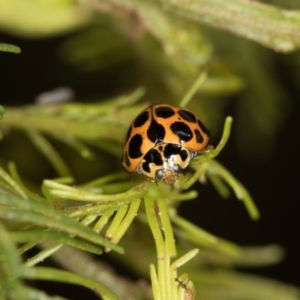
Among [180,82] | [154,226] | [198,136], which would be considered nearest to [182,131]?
[198,136]

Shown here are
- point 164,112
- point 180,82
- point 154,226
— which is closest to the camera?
point 154,226

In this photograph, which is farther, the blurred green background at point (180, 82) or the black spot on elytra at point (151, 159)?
the blurred green background at point (180, 82)

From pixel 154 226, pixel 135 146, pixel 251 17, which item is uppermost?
pixel 251 17

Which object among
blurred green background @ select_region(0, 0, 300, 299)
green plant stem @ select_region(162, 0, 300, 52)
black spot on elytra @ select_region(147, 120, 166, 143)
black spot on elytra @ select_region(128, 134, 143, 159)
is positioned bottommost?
black spot on elytra @ select_region(128, 134, 143, 159)

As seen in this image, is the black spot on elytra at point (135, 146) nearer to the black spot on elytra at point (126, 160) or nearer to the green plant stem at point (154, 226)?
the black spot on elytra at point (126, 160)

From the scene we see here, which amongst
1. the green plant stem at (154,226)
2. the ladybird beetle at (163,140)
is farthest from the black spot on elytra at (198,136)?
the green plant stem at (154,226)

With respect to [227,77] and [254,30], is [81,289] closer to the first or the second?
[227,77]

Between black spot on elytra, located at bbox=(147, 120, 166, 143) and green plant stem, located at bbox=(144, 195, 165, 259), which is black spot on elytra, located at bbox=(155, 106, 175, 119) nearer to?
black spot on elytra, located at bbox=(147, 120, 166, 143)

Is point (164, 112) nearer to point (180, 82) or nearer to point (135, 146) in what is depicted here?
point (135, 146)

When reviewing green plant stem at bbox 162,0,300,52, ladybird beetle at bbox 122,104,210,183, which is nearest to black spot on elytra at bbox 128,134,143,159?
ladybird beetle at bbox 122,104,210,183
